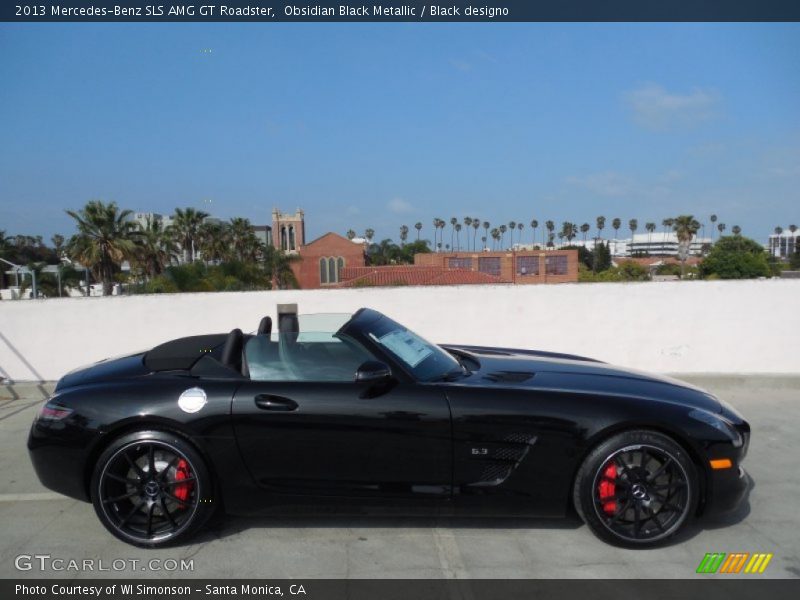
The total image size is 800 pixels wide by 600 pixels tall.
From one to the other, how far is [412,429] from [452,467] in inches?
11.4

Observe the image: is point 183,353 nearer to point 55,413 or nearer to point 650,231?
point 55,413

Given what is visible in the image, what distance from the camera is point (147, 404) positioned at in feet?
10.6

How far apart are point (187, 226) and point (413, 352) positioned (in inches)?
2167

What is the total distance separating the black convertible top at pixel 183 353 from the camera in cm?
351

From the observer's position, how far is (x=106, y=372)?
3.55 meters

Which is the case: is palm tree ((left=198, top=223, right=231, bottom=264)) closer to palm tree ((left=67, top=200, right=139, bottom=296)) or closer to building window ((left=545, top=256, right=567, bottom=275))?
palm tree ((left=67, top=200, right=139, bottom=296))

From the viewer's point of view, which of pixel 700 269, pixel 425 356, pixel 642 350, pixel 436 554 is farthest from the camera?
pixel 700 269

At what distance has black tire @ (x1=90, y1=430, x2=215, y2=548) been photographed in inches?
126

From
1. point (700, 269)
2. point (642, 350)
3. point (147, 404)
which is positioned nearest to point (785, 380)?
point (642, 350)

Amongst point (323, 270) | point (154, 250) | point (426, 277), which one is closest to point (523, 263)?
point (323, 270)

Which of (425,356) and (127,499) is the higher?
(425,356)

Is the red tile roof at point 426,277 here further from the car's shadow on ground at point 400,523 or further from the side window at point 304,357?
the car's shadow on ground at point 400,523

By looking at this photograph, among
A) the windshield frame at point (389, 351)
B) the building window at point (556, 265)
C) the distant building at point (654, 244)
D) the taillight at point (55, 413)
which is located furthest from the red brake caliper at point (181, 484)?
the distant building at point (654, 244)

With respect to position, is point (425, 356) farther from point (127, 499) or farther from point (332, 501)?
point (127, 499)
